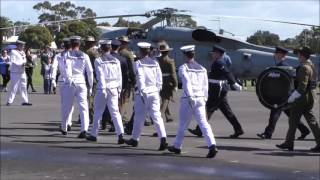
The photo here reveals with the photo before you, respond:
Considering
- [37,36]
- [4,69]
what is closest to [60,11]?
[37,36]

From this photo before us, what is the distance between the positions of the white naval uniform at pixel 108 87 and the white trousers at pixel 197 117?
1588mm

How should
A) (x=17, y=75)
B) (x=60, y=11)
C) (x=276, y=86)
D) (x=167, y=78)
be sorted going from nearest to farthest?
(x=276, y=86) < (x=167, y=78) < (x=17, y=75) < (x=60, y=11)

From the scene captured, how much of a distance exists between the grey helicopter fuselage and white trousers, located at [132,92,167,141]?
58.0 feet

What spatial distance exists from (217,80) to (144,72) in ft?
7.50

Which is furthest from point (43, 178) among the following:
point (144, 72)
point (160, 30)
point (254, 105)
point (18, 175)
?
point (160, 30)

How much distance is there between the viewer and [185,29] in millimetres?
31484

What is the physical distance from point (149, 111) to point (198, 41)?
65.9ft

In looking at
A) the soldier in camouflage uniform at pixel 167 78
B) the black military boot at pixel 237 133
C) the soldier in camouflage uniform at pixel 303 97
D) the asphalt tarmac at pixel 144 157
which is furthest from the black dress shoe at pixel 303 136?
the soldier in camouflage uniform at pixel 167 78

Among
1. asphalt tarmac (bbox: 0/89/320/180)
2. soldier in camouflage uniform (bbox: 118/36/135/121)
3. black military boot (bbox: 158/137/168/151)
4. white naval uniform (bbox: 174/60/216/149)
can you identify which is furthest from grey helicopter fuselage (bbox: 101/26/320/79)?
white naval uniform (bbox: 174/60/216/149)

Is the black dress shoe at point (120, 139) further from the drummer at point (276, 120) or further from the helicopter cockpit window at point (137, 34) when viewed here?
the helicopter cockpit window at point (137, 34)

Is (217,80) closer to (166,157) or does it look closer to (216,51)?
(216,51)

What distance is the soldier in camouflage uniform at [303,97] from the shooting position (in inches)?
459

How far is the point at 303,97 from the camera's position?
11.8 meters

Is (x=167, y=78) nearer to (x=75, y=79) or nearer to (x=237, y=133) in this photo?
(x=237, y=133)
